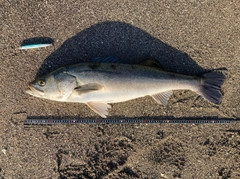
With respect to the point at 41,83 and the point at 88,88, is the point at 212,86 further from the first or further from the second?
the point at 41,83

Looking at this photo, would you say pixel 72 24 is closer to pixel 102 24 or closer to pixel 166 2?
pixel 102 24

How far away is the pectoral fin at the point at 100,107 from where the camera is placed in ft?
10.9

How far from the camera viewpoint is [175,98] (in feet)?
11.9

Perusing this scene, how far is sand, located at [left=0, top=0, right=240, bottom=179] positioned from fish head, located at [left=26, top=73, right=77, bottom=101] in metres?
0.33

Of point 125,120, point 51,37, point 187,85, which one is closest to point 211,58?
point 187,85

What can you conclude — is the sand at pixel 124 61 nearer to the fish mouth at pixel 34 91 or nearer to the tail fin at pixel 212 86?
the tail fin at pixel 212 86

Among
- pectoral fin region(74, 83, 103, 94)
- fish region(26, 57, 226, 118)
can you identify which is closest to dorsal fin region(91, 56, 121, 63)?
fish region(26, 57, 226, 118)

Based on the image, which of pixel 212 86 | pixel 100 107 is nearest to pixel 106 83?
pixel 100 107

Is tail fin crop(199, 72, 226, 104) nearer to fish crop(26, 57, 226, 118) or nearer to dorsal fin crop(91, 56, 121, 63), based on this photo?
fish crop(26, 57, 226, 118)

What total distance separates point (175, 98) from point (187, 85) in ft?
1.07

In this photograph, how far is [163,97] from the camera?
3.44 metres

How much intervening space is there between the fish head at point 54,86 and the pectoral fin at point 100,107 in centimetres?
33

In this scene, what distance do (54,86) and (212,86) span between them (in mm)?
2082

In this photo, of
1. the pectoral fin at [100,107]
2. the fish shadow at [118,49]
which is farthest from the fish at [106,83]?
the fish shadow at [118,49]
